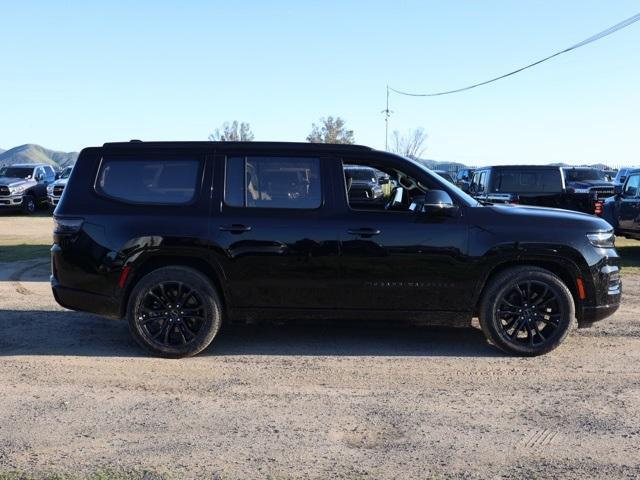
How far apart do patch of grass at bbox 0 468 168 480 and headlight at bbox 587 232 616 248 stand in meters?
→ 4.27

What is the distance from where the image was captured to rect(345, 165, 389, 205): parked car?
6.04 metres

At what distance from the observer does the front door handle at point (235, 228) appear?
5.52m

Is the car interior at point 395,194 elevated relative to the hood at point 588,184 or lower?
lower

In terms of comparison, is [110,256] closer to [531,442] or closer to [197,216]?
[197,216]

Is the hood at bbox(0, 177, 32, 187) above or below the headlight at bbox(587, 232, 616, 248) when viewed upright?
above

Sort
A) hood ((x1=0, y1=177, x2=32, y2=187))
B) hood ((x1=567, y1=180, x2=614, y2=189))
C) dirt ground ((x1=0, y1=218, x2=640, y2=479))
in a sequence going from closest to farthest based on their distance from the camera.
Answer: dirt ground ((x1=0, y1=218, x2=640, y2=479)) → hood ((x1=567, y1=180, x2=614, y2=189)) → hood ((x1=0, y1=177, x2=32, y2=187))

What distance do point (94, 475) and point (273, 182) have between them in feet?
10.1

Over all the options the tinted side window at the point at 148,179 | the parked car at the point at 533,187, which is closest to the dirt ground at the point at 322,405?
the tinted side window at the point at 148,179

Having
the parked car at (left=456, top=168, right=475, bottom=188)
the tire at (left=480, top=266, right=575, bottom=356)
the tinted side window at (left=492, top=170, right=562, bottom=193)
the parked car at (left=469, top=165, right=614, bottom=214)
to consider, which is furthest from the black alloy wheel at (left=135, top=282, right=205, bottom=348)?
the parked car at (left=456, top=168, right=475, bottom=188)

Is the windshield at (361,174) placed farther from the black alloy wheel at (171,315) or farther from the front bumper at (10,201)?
the front bumper at (10,201)

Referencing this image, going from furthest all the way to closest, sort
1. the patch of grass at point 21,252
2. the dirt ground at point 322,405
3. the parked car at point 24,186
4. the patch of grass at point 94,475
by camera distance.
Result: the parked car at point 24,186 → the patch of grass at point 21,252 → the dirt ground at point 322,405 → the patch of grass at point 94,475

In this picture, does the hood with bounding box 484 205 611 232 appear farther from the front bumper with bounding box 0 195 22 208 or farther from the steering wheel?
the front bumper with bounding box 0 195 22 208

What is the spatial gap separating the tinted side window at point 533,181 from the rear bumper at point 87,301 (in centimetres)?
1011

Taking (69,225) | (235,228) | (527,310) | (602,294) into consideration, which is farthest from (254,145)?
(602,294)
